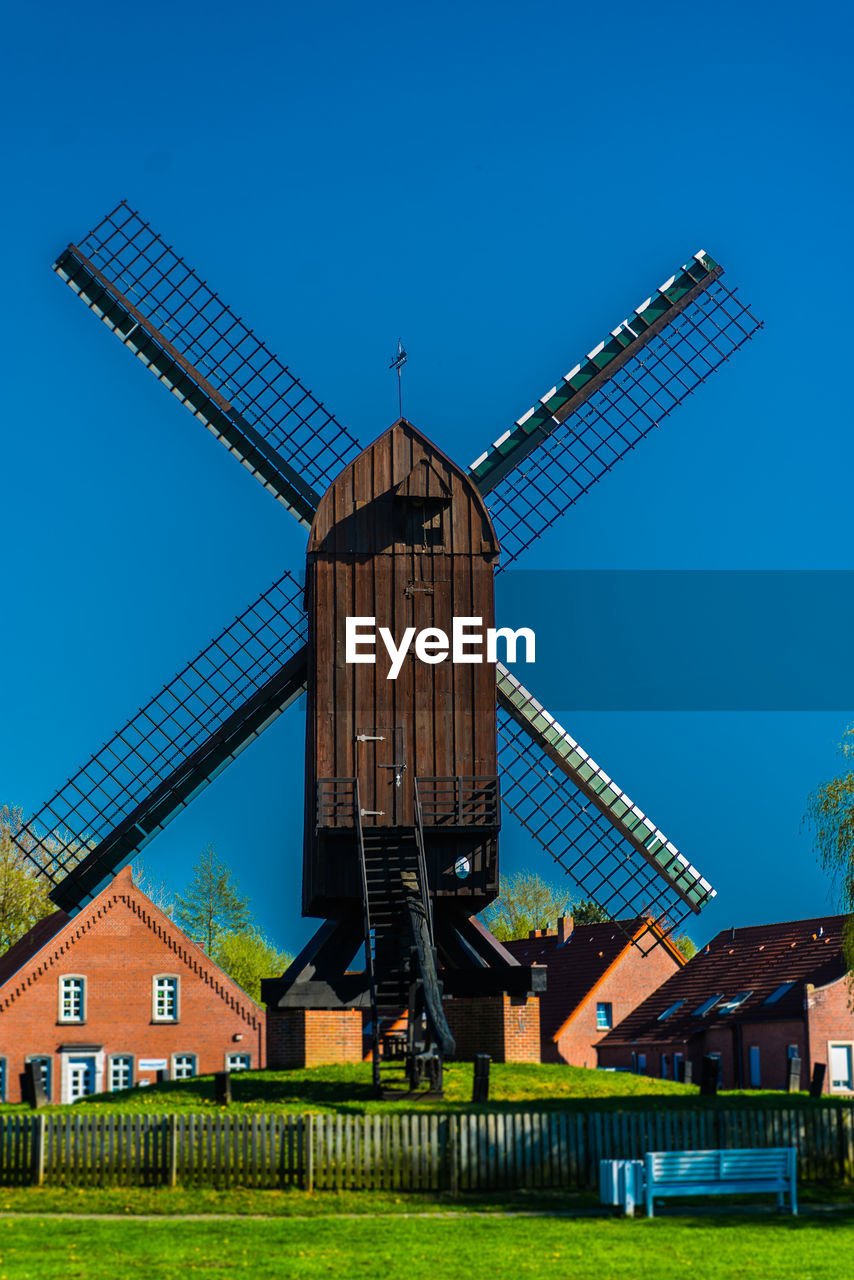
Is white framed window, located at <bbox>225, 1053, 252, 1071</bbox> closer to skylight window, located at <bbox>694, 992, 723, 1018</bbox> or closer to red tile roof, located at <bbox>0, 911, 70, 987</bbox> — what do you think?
red tile roof, located at <bbox>0, 911, 70, 987</bbox>

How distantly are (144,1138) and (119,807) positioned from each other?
36.6 ft

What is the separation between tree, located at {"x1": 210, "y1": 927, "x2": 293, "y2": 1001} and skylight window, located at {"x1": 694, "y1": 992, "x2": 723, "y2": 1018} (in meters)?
24.7

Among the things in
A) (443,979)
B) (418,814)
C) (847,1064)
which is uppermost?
(418,814)

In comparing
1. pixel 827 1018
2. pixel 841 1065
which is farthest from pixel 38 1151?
pixel 841 1065

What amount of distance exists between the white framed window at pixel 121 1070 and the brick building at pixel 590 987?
15330mm

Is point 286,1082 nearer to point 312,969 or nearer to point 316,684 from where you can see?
point 312,969

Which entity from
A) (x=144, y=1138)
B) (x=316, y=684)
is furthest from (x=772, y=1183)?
(x=316, y=684)

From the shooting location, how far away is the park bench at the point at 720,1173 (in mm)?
20766

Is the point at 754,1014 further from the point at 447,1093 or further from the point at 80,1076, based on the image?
the point at 447,1093

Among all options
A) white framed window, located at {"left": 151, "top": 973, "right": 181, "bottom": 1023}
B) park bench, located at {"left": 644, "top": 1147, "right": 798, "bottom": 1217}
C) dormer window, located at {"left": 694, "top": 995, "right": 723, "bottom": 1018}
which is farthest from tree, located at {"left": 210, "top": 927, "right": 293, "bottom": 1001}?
park bench, located at {"left": 644, "top": 1147, "right": 798, "bottom": 1217}

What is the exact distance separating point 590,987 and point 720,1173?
132ft

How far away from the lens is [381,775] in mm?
29391

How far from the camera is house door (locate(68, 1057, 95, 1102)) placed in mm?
53750

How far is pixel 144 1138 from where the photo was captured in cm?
2277
